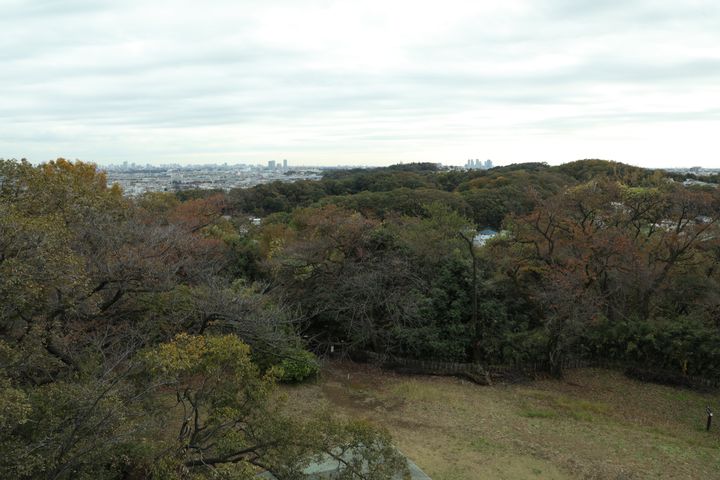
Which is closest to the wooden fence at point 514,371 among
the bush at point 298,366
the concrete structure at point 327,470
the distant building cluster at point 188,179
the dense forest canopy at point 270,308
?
the dense forest canopy at point 270,308

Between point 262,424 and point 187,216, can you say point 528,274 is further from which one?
point 187,216

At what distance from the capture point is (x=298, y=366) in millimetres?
11133

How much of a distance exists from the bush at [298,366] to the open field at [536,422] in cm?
28

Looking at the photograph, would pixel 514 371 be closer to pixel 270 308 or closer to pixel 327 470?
pixel 270 308

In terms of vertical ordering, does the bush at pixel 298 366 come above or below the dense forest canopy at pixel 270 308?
below

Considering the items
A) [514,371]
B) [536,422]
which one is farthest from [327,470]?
[514,371]

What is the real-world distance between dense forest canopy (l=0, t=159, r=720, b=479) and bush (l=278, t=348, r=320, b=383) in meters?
0.05

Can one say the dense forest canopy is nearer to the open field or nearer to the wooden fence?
the wooden fence

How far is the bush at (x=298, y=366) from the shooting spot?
35.4 feet

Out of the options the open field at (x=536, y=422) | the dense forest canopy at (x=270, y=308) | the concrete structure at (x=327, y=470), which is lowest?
the open field at (x=536, y=422)

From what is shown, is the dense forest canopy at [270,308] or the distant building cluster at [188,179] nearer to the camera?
the dense forest canopy at [270,308]

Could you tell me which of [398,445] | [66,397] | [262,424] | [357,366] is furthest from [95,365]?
[357,366]

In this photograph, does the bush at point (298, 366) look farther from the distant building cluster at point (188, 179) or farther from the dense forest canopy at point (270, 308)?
the distant building cluster at point (188, 179)

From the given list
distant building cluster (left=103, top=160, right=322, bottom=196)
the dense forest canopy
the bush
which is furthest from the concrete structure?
distant building cluster (left=103, top=160, right=322, bottom=196)
